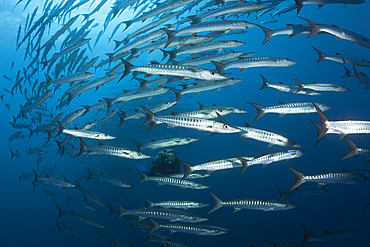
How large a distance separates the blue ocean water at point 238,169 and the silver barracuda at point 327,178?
15.6 meters

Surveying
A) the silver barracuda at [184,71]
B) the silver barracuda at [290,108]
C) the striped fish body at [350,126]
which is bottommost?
the silver barracuda at [290,108]

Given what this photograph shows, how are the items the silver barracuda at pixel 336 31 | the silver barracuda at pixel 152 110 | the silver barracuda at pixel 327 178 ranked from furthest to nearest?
the silver barracuda at pixel 152 110, the silver barracuda at pixel 327 178, the silver barracuda at pixel 336 31

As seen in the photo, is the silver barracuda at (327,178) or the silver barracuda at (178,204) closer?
the silver barracuda at (327,178)

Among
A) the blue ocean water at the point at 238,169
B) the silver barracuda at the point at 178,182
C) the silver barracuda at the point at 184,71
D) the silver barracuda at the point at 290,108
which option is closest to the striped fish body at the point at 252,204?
the silver barracuda at the point at 178,182

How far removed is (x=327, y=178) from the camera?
419 cm

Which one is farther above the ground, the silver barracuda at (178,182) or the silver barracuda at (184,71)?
the silver barracuda at (184,71)

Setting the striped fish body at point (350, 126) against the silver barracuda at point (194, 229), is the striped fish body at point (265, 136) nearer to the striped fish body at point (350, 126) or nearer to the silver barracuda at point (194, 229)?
the striped fish body at point (350, 126)

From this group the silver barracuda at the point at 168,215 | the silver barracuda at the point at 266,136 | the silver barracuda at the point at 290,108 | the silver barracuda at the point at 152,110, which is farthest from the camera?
the silver barracuda at the point at 152,110

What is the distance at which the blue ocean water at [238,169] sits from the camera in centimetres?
2194

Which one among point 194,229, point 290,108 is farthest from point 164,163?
point 290,108

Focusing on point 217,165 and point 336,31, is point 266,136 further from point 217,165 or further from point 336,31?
point 336,31

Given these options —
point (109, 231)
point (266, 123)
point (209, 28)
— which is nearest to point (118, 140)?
point (109, 231)

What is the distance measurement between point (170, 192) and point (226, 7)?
1154 inches

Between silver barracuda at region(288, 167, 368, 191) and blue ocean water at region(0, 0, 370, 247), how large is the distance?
51.1 feet
